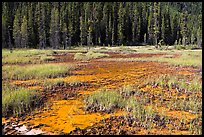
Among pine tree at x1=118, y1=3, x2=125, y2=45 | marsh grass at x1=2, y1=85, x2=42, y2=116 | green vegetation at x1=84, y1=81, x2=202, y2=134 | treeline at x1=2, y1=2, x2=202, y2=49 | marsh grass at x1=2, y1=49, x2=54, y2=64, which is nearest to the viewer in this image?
green vegetation at x1=84, y1=81, x2=202, y2=134

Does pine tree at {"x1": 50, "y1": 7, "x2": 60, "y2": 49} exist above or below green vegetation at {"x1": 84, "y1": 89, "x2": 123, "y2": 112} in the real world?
above

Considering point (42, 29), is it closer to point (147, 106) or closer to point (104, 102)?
point (104, 102)

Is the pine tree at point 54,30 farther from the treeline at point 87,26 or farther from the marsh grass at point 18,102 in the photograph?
the marsh grass at point 18,102

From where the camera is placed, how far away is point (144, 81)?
13.9 m

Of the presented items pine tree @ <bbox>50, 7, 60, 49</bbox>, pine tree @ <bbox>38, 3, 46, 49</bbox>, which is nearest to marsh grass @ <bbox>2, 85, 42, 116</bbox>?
pine tree @ <bbox>38, 3, 46, 49</bbox>

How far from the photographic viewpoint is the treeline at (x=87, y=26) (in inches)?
2596

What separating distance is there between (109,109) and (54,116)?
1.74 metres

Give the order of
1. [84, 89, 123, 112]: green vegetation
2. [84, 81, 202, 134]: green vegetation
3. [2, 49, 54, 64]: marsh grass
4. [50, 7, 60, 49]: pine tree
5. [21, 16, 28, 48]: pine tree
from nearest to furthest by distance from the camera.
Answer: [84, 81, 202, 134]: green vegetation < [84, 89, 123, 112]: green vegetation < [2, 49, 54, 64]: marsh grass < [21, 16, 28, 48]: pine tree < [50, 7, 60, 49]: pine tree

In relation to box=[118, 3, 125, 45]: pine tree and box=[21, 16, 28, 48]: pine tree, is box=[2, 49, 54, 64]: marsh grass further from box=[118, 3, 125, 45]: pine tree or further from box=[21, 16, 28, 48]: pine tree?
box=[118, 3, 125, 45]: pine tree

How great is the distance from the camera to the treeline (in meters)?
65.9

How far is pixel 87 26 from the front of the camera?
233 feet

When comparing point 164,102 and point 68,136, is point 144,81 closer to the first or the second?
point 164,102

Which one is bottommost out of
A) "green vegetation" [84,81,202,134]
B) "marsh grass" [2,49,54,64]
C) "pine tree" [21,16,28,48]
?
"green vegetation" [84,81,202,134]

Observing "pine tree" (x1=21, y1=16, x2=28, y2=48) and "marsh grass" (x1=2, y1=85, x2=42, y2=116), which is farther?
"pine tree" (x1=21, y1=16, x2=28, y2=48)
